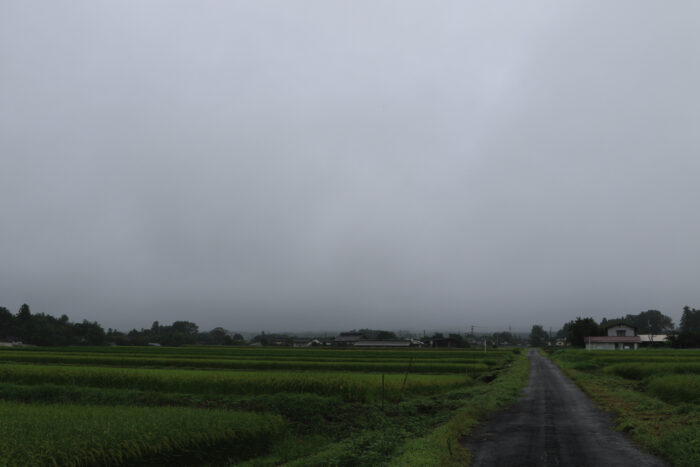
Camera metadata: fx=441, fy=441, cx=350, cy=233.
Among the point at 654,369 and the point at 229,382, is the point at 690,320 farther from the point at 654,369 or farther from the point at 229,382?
the point at 229,382

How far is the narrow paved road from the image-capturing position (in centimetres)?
1170

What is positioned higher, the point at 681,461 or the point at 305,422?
the point at 681,461

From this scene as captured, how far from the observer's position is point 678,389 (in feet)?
78.8

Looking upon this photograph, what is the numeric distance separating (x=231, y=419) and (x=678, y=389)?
77.9 ft

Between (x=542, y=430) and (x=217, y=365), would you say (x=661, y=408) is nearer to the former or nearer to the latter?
(x=542, y=430)

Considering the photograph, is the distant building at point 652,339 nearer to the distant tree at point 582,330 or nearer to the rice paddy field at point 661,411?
the distant tree at point 582,330

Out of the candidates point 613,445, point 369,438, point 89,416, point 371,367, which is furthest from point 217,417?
point 371,367

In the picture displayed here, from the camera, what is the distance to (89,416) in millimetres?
15039

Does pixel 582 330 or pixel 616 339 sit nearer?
pixel 616 339

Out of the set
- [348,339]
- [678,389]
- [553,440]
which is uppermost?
[553,440]

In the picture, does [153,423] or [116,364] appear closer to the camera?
[153,423]

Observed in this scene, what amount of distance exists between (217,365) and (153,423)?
3210 centimetres

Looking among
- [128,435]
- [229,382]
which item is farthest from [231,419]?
[229,382]

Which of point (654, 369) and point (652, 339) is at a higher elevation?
point (654, 369)
